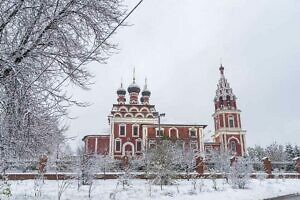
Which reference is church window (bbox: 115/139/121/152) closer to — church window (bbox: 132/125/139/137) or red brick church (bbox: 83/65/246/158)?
red brick church (bbox: 83/65/246/158)

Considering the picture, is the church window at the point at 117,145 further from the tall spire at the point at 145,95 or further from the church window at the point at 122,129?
the tall spire at the point at 145,95

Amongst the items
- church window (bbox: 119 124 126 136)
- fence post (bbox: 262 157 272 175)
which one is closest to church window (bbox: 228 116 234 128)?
church window (bbox: 119 124 126 136)

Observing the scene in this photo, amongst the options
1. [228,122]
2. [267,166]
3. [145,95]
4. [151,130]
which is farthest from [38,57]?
[145,95]

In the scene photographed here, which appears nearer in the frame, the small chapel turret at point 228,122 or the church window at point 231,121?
the small chapel turret at point 228,122

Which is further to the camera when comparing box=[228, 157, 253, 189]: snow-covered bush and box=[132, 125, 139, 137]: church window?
box=[132, 125, 139, 137]: church window

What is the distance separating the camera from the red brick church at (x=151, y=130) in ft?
150

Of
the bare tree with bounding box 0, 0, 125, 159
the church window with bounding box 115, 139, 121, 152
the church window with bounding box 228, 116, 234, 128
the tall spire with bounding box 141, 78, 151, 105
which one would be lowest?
the bare tree with bounding box 0, 0, 125, 159

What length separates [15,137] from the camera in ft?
20.3

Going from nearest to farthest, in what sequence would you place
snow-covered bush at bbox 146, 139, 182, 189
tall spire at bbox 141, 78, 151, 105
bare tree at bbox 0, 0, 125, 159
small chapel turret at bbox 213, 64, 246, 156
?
bare tree at bbox 0, 0, 125, 159 → snow-covered bush at bbox 146, 139, 182, 189 → small chapel turret at bbox 213, 64, 246, 156 → tall spire at bbox 141, 78, 151, 105

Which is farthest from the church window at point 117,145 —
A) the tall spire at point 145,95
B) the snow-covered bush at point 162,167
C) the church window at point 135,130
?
the snow-covered bush at point 162,167

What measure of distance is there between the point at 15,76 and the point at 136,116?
44107mm

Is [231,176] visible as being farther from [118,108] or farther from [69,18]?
[118,108]

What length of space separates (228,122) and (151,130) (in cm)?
1157

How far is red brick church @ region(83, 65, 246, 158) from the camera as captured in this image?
45781mm
